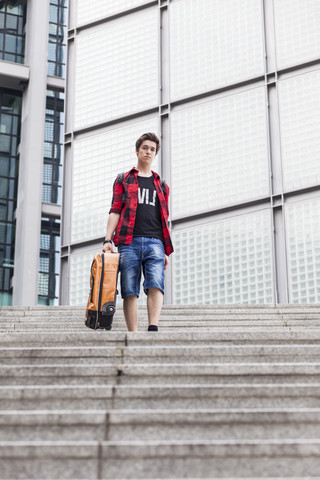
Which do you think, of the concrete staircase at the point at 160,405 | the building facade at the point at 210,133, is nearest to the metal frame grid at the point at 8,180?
the building facade at the point at 210,133

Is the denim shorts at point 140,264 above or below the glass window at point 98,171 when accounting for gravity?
below

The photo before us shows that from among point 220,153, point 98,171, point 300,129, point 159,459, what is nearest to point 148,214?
point 159,459


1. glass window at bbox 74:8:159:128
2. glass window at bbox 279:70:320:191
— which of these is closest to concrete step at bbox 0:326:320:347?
glass window at bbox 279:70:320:191

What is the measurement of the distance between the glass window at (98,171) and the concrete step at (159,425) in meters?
10.7

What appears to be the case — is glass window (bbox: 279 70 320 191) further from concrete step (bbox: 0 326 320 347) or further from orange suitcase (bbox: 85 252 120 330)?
concrete step (bbox: 0 326 320 347)

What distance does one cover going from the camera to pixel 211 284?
1330cm

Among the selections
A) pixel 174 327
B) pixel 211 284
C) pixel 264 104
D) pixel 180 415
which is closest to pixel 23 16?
pixel 264 104

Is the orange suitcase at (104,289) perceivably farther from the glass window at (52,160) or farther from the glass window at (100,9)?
the glass window at (52,160)

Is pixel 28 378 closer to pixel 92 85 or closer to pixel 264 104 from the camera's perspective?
pixel 264 104

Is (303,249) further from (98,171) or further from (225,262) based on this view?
(98,171)

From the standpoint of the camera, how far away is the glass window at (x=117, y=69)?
15156mm

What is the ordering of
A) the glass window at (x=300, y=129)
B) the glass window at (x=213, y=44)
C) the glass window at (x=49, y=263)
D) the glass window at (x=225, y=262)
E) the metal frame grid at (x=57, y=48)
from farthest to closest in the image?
the metal frame grid at (x=57, y=48) → the glass window at (x=49, y=263) → the glass window at (x=213, y=44) → the glass window at (x=300, y=129) → the glass window at (x=225, y=262)

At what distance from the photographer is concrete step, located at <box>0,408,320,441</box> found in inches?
149

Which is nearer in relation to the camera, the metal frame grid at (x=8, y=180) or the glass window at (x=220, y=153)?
the glass window at (x=220, y=153)
